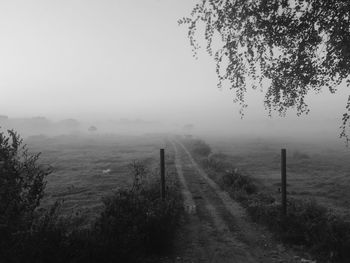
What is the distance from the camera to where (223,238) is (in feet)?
39.9

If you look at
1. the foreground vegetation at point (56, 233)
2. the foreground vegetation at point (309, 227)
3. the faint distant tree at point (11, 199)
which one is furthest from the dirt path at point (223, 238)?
the faint distant tree at point (11, 199)

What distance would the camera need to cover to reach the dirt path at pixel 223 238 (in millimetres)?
10469

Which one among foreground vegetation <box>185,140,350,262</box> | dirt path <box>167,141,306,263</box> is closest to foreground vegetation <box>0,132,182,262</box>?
dirt path <box>167,141,306,263</box>

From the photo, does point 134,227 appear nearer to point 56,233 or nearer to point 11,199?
point 56,233

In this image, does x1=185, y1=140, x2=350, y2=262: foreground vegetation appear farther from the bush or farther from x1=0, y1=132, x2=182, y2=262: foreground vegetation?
x1=0, y1=132, x2=182, y2=262: foreground vegetation

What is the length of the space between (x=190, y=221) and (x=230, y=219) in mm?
1984

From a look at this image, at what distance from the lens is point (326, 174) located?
38.0 metres

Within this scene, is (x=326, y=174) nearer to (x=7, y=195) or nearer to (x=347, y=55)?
(x=347, y=55)

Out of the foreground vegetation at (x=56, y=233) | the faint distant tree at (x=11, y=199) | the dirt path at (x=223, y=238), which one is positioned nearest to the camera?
the foreground vegetation at (x=56, y=233)

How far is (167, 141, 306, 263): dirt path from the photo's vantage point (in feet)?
34.3

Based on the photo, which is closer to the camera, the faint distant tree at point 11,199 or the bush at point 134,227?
the faint distant tree at point 11,199

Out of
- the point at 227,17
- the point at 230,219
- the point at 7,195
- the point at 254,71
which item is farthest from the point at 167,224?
the point at 227,17

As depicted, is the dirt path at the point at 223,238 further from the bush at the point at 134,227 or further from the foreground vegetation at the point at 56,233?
the foreground vegetation at the point at 56,233

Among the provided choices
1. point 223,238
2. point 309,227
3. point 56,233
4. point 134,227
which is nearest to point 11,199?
point 56,233
